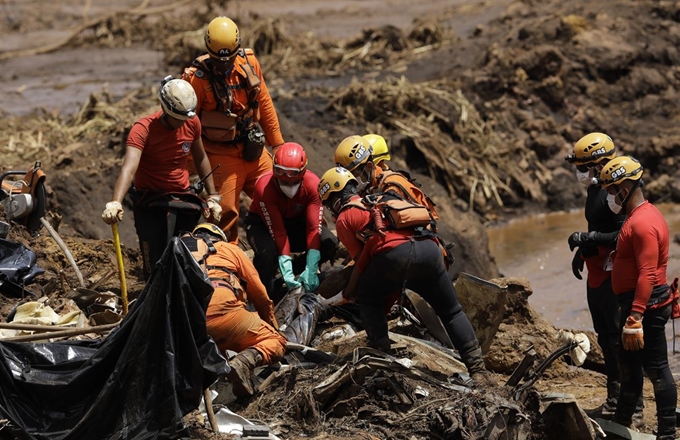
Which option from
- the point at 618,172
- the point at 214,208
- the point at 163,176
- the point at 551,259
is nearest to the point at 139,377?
the point at 214,208

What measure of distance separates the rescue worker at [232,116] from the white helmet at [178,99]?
1.04 m

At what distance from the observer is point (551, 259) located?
13.8 m

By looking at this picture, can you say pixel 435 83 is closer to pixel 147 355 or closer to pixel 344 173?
pixel 344 173

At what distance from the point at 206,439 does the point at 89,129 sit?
32.6 ft

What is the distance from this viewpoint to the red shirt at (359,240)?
6.95 meters

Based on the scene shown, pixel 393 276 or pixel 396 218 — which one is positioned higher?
pixel 396 218

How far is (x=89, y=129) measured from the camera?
15242mm

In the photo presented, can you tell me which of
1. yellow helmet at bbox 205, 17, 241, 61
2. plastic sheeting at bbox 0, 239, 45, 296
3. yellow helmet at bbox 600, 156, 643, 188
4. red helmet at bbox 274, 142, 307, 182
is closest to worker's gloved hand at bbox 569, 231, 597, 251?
yellow helmet at bbox 600, 156, 643, 188

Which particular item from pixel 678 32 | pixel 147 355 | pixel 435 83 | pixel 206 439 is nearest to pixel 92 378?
pixel 147 355

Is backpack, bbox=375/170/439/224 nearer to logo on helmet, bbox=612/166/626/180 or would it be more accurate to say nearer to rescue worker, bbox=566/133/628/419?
rescue worker, bbox=566/133/628/419

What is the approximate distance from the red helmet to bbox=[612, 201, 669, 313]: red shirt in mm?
2752

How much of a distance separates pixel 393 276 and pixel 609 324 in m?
1.67

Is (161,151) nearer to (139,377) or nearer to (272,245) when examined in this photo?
(272,245)

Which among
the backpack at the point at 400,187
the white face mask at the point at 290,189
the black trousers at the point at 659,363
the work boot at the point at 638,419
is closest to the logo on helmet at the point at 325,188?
the backpack at the point at 400,187
